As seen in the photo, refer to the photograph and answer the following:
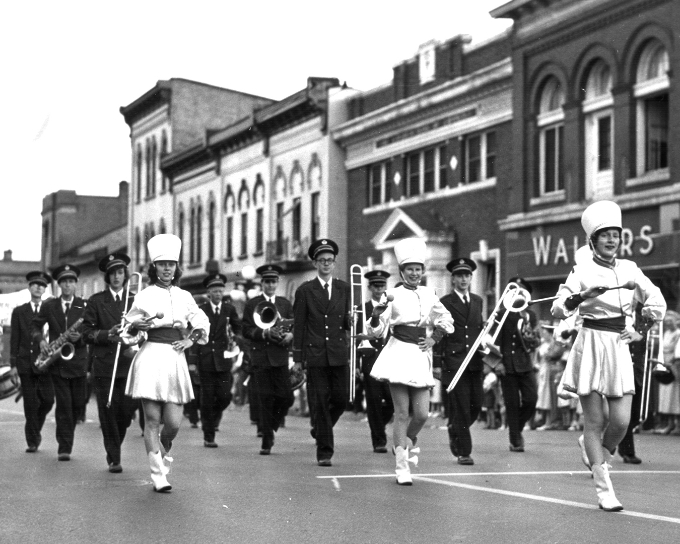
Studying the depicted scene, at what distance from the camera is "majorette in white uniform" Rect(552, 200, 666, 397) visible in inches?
389

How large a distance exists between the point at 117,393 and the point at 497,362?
4.69 metres

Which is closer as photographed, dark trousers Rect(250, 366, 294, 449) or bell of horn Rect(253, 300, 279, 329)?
dark trousers Rect(250, 366, 294, 449)

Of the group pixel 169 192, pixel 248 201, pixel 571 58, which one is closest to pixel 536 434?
pixel 571 58

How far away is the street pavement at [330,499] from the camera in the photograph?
8.75m

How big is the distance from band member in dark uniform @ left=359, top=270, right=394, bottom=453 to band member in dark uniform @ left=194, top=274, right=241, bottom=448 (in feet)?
5.78

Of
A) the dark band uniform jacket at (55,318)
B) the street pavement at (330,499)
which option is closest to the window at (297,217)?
the street pavement at (330,499)

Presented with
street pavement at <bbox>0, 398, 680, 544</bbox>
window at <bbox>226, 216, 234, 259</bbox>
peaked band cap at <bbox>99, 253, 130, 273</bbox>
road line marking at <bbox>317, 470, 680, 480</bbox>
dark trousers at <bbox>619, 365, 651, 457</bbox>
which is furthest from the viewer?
window at <bbox>226, 216, 234, 259</bbox>

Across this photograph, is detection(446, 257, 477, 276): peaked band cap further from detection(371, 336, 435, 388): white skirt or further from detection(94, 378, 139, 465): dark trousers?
detection(94, 378, 139, 465): dark trousers

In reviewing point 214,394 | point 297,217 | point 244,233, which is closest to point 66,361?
point 214,394

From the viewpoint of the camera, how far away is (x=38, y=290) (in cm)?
1731

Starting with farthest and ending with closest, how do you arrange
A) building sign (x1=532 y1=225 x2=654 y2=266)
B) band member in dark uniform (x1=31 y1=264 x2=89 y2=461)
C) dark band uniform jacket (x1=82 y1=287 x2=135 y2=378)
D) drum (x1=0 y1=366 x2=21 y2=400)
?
building sign (x1=532 y1=225 x2=654 y2=266), drum (x1=0 y1=366 x2=21 y2=400), band member in dark uniform (x1=31 y1=264 x2=89 y2=461), dark band uniform jacket (x1=82 y1=287 x2=135 y2=378)

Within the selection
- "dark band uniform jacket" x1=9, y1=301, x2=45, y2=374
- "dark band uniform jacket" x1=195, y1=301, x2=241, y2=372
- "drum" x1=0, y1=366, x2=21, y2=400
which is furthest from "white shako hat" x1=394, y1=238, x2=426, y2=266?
"drum" x1=0, y1=366, x2=21, y2=400

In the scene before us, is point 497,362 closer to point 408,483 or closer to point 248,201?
point 408,483

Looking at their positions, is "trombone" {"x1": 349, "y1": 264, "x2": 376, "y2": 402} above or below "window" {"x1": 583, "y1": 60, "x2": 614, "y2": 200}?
below
